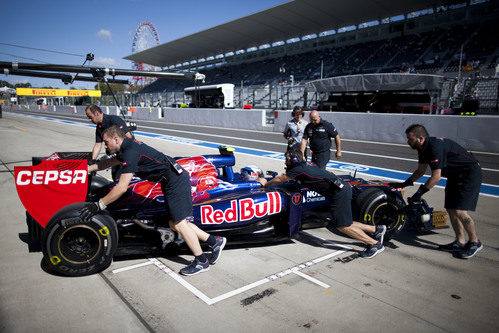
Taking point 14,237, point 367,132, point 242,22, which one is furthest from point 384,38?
point 14,237

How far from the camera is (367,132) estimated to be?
47.2 ft

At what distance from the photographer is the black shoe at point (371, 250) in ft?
12.3

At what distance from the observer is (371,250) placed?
377 cm

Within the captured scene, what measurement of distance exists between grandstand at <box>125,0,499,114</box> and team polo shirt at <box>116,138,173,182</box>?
15.7 m

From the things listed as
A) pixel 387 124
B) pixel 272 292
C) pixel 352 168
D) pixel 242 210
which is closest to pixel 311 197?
pixel 242 210

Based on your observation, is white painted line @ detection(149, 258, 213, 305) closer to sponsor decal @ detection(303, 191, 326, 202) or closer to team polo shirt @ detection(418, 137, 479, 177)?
sponsor decal @ detection(303, 191, 326, 202)

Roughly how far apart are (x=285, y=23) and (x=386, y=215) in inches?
1362

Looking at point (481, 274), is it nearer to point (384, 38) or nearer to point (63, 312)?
point (63, 312)

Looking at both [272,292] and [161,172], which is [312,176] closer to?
[272,292]

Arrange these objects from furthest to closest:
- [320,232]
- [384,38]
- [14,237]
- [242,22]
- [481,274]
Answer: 1. [242,22]
2. [384,38]
3. [320,232]
4. [14,237]
5. [481,274]

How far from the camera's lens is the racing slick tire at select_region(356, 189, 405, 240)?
13.6 ft

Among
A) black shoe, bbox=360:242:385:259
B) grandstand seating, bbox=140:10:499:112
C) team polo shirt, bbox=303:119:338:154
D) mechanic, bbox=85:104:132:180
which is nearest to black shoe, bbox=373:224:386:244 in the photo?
black shoe, bbox=360:242:385:259

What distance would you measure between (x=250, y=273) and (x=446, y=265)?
2.17m

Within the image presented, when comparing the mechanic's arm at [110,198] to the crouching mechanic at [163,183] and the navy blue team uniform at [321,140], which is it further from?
the navy blue team uniform at [321,140]
